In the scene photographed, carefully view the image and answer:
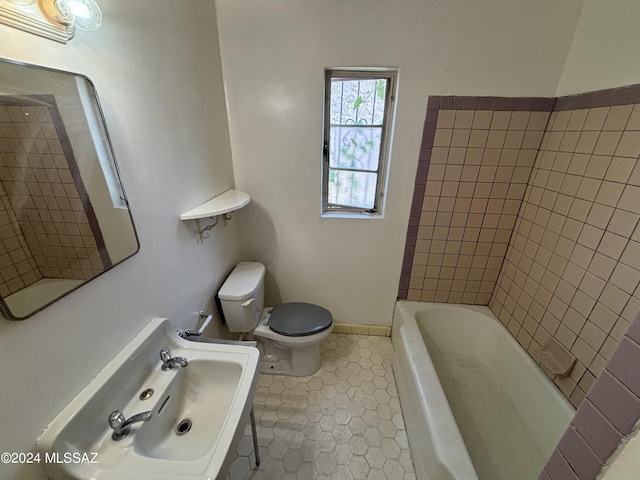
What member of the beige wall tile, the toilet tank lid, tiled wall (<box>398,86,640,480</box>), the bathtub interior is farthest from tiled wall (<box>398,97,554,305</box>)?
the toilet tank lid

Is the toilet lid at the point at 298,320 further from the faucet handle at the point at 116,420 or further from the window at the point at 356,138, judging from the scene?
the faucet handle at the point at 116,420

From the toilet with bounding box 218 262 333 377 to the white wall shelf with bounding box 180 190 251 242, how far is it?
363mm

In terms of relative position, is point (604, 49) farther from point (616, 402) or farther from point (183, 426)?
point (183, 426)

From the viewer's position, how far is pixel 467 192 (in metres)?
1.61

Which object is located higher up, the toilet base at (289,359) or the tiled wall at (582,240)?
the tiled wall at (582,240)

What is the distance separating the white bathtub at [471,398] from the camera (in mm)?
1143

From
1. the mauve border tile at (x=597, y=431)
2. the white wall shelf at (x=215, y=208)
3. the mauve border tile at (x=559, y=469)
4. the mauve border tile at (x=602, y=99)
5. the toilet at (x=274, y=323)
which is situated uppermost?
the mauve border tile at (x=602, y=99)

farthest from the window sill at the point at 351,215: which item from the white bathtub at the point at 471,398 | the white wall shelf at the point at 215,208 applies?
the white bathtub at the point at 471,398

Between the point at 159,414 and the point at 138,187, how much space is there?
2.49ft

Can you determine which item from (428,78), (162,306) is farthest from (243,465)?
(428,78)

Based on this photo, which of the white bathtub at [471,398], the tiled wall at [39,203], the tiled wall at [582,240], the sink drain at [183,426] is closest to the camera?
the tiled wall at [39,203]

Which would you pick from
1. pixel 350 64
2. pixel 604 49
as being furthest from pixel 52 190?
pixel 604 49

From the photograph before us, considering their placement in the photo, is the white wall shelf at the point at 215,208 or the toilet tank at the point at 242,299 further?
the toilet tank at the point at 242,299

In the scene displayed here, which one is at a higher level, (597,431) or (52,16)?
(52,16)
